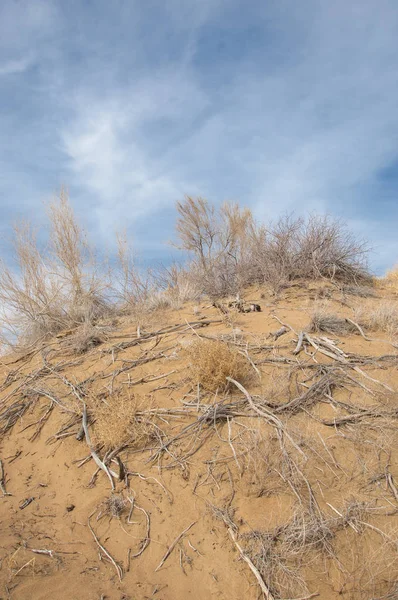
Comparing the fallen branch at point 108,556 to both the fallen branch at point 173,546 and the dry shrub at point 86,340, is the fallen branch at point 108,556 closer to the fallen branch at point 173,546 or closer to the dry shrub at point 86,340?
the fallen branch at point 173,546

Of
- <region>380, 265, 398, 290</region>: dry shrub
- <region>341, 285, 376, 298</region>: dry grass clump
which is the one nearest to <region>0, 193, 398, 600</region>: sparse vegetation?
<region>341, 285, 376, 298</region>: dry grass clump

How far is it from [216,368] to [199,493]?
149cm

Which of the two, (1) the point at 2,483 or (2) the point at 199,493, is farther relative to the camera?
(1) the point at 2,483

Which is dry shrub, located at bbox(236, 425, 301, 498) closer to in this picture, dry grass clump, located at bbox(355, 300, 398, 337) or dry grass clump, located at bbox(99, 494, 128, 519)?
dry grass clump, located at bbox(99, 494, 128, 519)

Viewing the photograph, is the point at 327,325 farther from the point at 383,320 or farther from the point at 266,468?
the point at 266,468

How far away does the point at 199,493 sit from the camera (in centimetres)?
352

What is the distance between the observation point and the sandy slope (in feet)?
9.12

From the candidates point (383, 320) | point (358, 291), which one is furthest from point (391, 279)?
point (383, 320)

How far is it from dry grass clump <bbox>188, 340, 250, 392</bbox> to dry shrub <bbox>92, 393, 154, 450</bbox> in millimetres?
844

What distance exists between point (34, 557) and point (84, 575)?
→ 43 cm

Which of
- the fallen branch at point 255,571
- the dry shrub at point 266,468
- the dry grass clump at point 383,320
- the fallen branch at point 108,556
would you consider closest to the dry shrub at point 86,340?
the fallen branch at point 108,556

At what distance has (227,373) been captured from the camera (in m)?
4.67

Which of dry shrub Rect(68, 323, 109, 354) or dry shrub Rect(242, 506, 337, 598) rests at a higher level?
dry shrub Rect(68, 323, 109, 354)

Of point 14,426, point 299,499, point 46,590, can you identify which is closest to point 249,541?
point 299,499
